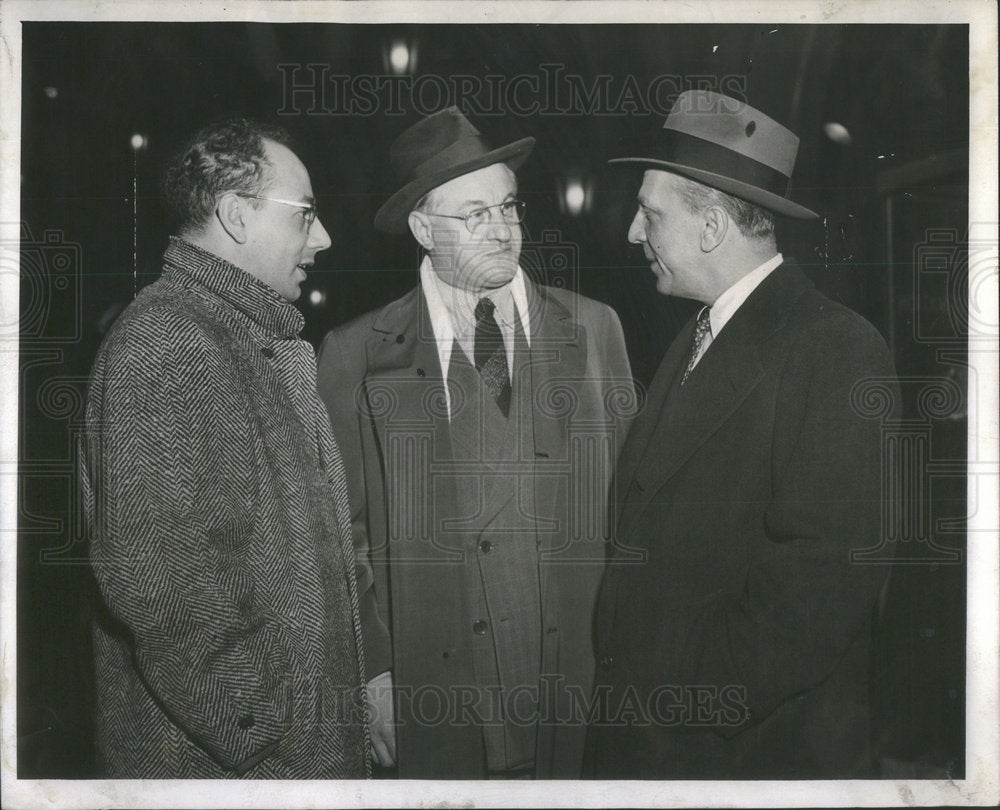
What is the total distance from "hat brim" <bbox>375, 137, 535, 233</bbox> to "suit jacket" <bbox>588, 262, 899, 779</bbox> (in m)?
0.53

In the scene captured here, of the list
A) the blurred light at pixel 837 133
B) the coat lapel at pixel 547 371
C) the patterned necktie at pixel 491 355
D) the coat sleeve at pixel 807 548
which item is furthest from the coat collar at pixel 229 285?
the blurred light at pixel 837 133

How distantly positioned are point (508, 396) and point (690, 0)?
0.95 m

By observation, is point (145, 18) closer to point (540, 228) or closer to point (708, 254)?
point (540, 228)

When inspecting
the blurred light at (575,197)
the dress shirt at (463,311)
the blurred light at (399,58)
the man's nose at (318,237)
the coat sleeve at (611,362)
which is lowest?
the coat sleeve at (611,362)

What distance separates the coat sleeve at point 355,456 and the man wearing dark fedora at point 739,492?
0.47 metres

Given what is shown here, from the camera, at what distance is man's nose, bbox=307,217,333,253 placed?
74.9 inches

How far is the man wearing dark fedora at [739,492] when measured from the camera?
1860mm

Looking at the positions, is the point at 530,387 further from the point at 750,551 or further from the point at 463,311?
the point at 750,551

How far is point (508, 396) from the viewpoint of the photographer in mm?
1919

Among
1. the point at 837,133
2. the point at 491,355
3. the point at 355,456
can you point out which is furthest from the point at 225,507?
the point at 837,133

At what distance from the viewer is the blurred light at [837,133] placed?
1.93 m

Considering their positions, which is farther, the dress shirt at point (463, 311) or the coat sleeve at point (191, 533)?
the dress shirt at point (463, 311)

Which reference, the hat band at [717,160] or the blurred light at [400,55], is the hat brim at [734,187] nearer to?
the hat band at [717,160]

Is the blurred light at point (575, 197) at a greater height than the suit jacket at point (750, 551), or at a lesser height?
greater
